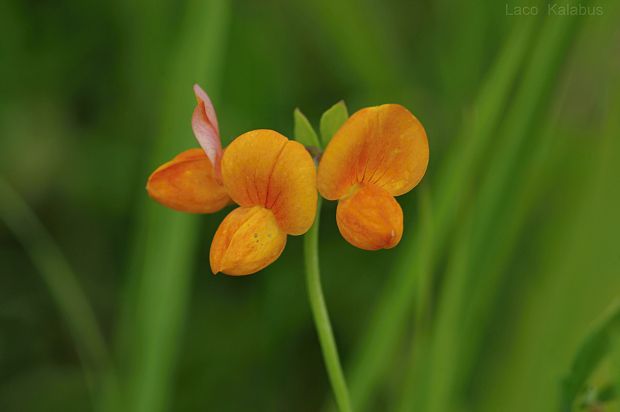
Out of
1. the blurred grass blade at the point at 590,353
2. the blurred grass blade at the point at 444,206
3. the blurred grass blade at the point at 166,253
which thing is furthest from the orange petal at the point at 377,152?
the blurred grass blade at the point at 166,253

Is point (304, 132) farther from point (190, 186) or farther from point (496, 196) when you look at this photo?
point (496, 196)

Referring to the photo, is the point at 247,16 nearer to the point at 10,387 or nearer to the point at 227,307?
the point at 227,307

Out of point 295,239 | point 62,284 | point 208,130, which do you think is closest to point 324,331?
point 208,130

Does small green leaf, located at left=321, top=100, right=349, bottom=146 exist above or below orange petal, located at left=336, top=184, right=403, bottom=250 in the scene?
above

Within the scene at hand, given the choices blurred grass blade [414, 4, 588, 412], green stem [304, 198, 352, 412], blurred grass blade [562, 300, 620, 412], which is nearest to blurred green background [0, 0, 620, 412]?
blurred grass blade [414, 4, 588, 412]

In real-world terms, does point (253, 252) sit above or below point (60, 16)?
below

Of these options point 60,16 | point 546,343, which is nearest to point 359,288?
point 546,343

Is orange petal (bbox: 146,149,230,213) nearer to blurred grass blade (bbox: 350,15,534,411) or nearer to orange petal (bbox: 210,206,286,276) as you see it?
orange petal (bbox: 210,206,286,276)
